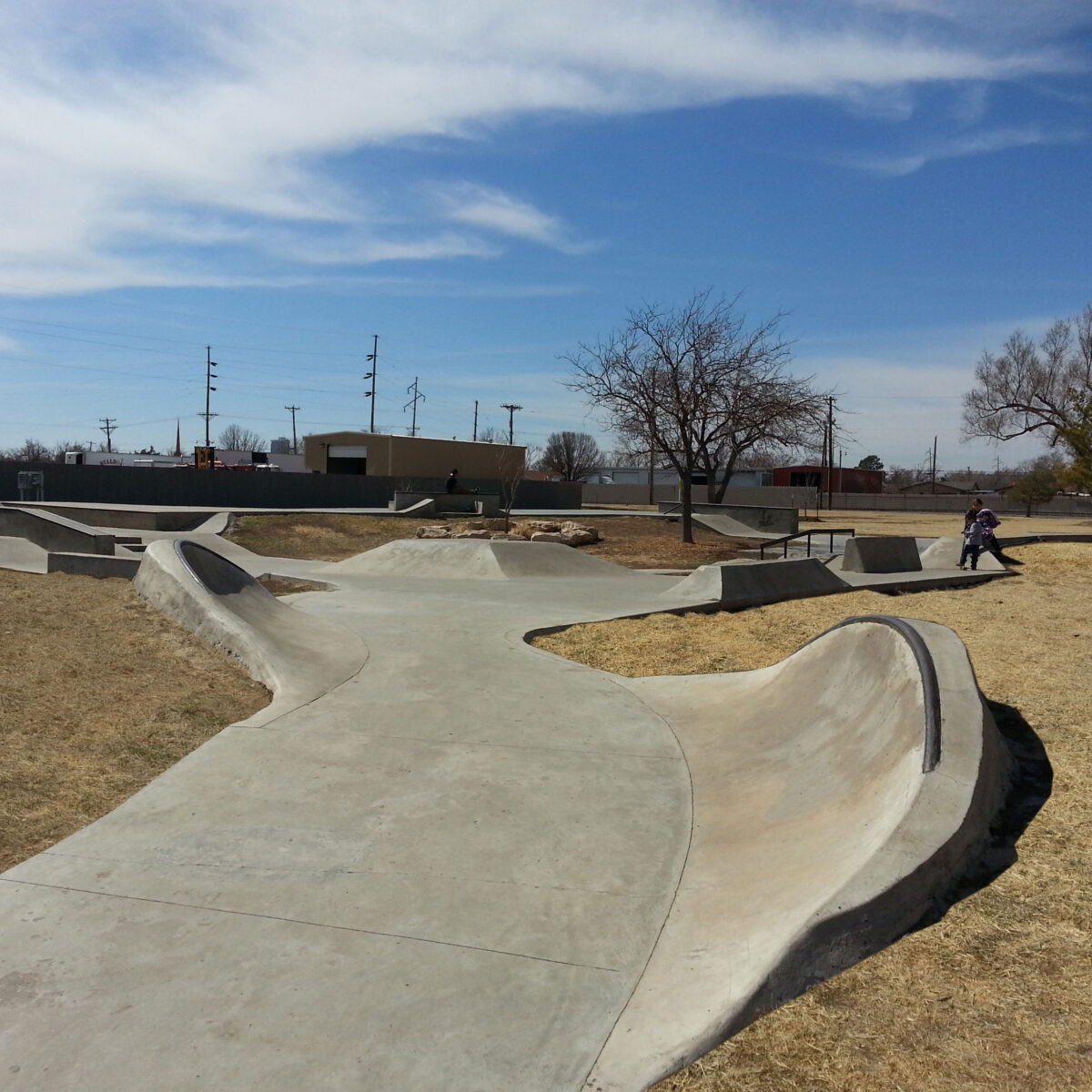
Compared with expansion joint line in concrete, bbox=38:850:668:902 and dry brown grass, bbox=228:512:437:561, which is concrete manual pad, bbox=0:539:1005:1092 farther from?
dry brown grass, bbox=228:512:437:561

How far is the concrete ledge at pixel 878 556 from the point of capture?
17.4 m

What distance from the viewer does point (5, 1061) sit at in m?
3.14

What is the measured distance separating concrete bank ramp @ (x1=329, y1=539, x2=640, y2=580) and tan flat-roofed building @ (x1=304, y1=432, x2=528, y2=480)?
32258mm

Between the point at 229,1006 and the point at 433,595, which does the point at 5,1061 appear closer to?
the point at 229,1006

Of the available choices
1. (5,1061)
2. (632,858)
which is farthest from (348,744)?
(5,1061)

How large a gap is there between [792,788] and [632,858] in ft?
3.51

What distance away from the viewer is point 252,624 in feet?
29.8

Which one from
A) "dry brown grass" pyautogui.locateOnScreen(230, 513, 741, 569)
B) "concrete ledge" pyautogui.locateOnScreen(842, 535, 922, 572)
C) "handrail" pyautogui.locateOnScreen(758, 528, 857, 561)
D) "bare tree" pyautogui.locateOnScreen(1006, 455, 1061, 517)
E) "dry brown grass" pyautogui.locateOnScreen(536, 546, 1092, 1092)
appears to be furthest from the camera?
"bare tree" pyautogui.locateOnScreen(1006, 455, 1061, 517)

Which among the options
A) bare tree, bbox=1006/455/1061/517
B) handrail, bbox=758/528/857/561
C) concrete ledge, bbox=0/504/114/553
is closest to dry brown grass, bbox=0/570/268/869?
concrete ledge, bbox=0/504/114/553

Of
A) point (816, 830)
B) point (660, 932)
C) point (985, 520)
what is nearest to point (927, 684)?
point (816, 830)

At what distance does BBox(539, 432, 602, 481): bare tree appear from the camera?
93375mm

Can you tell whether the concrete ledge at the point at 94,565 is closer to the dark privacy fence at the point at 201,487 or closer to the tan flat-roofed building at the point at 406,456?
the dark privacy fence at the point at 201,487

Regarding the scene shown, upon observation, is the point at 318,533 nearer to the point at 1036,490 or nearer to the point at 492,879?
the point at 492,879

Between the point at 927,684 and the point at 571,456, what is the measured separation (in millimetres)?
89217
